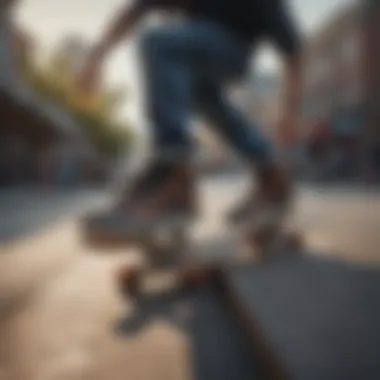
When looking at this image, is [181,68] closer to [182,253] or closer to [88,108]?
[182,253]

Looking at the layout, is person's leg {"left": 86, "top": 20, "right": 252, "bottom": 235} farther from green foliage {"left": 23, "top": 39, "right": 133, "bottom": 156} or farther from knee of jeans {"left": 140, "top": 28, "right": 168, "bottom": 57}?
green foliage {"left": 23, "top": 39, "right": 133, "bottom": 156}

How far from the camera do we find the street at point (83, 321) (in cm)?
90

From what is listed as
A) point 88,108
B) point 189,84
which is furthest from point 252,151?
point 88,108

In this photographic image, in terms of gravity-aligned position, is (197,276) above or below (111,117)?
Answer: below

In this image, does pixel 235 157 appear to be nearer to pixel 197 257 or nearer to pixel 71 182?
pixel 197 257

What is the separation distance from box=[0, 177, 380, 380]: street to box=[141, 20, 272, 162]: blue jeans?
0.53 metres

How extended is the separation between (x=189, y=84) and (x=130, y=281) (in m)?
0.68

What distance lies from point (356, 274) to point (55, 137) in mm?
13049

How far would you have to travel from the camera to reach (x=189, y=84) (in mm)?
1754

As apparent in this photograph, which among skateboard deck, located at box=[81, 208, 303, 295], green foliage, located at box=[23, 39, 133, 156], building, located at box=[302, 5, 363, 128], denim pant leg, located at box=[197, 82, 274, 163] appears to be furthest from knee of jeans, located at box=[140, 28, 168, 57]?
building, located at box=[302, 5, 363, 128]

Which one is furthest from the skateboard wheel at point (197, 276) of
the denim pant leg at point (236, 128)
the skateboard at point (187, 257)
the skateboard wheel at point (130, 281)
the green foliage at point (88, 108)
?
the green foliage at point (88, 108)

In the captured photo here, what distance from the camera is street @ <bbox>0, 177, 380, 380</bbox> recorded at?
2.97 feet

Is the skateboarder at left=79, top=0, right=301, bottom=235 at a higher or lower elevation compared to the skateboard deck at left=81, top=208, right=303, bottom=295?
higher

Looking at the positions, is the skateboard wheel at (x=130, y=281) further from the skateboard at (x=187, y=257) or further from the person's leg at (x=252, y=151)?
the person's leg at (x=252, y=151)
